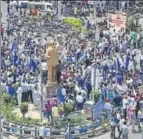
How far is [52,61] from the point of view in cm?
2652

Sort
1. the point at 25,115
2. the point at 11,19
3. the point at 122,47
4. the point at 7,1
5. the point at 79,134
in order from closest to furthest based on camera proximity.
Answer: the point at 79,134 < the point at 25,115 < the point at 122,47 < the point at 11,19 < the point at 7,1

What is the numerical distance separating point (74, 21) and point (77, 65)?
1324 cm

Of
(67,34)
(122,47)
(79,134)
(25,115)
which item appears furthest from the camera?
(67,34)

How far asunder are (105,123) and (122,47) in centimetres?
1293

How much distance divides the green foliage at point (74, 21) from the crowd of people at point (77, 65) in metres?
0.70

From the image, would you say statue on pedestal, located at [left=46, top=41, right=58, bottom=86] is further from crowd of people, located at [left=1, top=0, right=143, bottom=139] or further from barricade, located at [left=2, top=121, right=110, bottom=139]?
barricade, located at [left=2, top=121, right=110, bottom=139]

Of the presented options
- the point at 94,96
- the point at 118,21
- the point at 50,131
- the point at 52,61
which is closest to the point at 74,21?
the point at 118,21

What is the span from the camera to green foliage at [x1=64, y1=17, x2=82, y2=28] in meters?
44.6

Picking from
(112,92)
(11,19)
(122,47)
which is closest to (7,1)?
(11,19)

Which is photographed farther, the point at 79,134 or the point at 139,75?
the point at 139,75

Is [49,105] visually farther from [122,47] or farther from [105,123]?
[122,47]

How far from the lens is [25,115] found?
24.8 metres

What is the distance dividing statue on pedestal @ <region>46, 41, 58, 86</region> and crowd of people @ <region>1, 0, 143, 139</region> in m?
0.36

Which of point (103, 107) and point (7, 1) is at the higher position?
point (7, 1)
